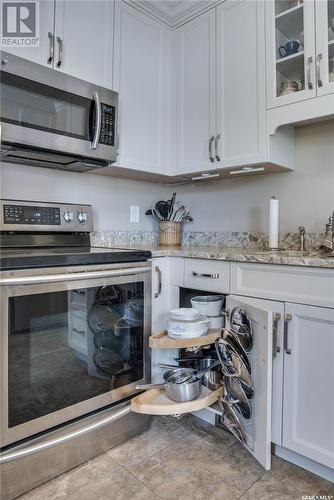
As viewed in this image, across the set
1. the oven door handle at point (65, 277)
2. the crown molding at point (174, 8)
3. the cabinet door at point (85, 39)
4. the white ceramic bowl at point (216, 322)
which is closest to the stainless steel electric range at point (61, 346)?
the oven door handle at point (65, 277)

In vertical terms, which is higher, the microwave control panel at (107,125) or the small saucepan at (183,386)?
the microwave control panel at (107,125)

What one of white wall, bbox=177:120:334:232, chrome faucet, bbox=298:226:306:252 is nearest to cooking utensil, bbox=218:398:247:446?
chrome faucet, bbox=298:226:306:252

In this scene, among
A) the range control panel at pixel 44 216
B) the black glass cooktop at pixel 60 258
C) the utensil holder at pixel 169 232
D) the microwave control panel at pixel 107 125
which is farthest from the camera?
the utensil holder at pixel 169 232

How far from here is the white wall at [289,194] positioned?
1812 millimetres

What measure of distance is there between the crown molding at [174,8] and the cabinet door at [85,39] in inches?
11.2

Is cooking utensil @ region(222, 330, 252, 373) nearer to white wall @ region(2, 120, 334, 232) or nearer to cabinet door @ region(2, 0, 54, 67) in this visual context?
white wall @ region(2, 120, 334, 232)

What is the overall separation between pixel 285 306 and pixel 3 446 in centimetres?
120

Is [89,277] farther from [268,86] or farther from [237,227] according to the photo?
[268,86]

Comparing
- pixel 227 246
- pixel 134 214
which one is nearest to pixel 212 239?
pixel 227 246

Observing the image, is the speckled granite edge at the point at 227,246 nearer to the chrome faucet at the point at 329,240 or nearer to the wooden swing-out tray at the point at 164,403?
the chrome faucet at the point at 329,240

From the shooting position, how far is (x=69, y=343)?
1358mm

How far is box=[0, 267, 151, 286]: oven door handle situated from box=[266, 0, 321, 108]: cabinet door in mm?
1154

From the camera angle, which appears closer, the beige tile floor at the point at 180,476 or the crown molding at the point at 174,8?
the beige tile floor at the point at 180,476

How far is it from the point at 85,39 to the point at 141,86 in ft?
1.38
